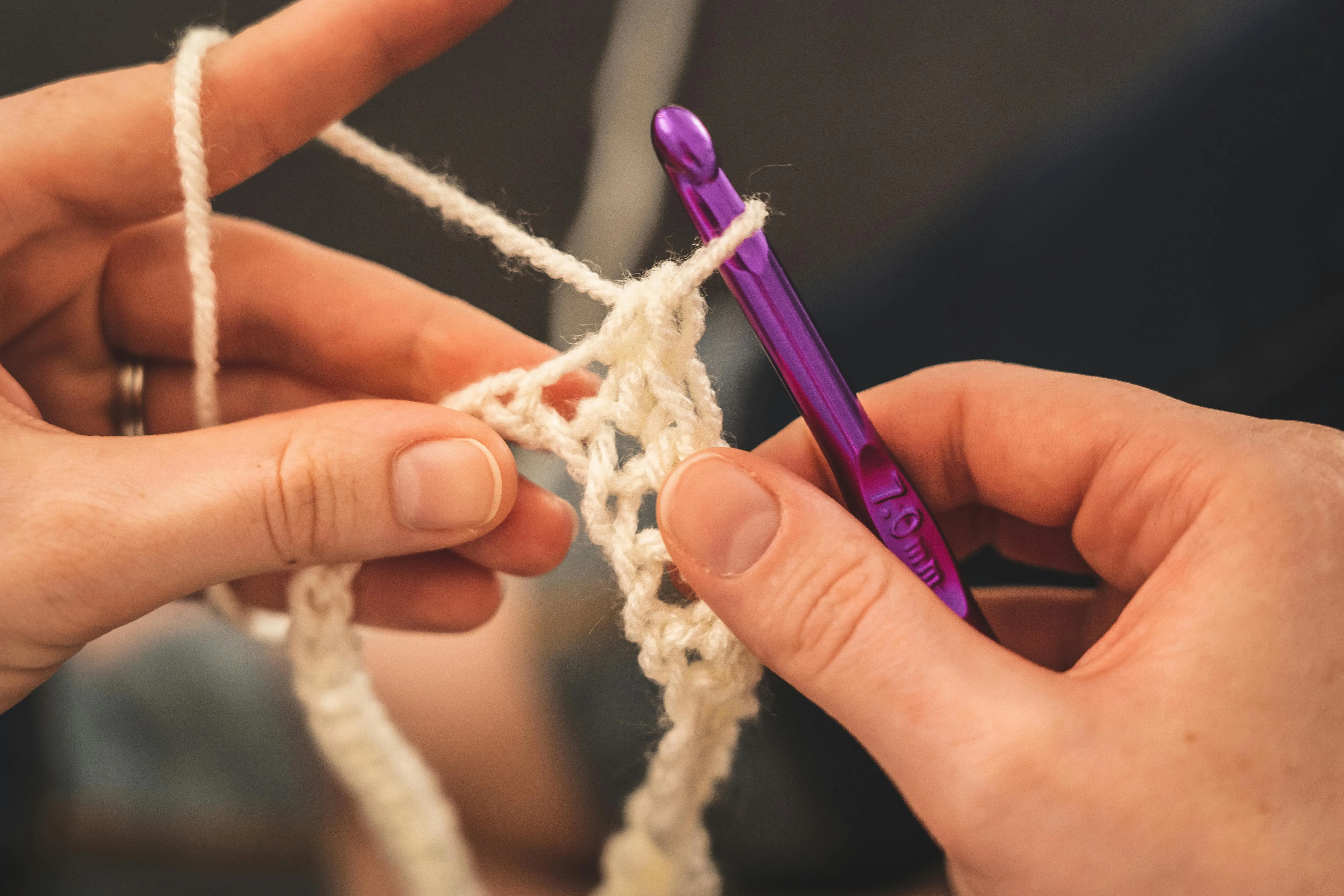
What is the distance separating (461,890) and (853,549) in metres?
0.55

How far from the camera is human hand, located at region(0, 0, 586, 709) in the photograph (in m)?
0.54

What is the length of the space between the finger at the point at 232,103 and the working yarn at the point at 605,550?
1.3 inches

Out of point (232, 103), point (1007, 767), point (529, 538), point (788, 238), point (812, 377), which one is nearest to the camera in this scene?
point (1007, 767)

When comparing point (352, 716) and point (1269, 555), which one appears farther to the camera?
point (352, 716)

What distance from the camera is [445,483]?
1.96 ft

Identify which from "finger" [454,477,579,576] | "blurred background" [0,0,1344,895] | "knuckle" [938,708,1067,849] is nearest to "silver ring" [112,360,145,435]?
"blurred background" [0,0,1344,895]

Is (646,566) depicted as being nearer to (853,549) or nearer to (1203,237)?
(853,549)

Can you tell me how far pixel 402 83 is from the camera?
1094mm

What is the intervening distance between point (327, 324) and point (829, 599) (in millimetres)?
640

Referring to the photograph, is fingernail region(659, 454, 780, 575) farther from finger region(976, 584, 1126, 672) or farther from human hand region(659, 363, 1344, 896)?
finger region(976, 584, 1126, 672)

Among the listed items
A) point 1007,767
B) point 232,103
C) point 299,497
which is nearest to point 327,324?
point 232,103

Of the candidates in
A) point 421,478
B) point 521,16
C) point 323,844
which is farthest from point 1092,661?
point 521,16

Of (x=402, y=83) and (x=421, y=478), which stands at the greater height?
(x=402, y=83)

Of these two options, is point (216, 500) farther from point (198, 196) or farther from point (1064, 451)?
point (1064, 451)
